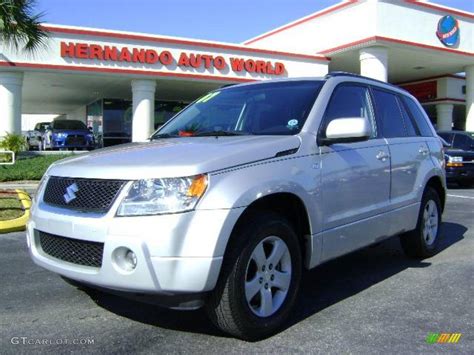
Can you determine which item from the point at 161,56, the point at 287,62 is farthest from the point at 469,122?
the point at 161,56

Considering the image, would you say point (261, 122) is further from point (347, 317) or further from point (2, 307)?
point (2, 307)

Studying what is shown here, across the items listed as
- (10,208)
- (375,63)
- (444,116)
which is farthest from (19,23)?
(444,116)

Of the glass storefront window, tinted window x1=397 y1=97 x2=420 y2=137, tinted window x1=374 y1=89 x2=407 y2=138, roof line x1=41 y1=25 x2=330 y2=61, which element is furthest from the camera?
the glass storefront window

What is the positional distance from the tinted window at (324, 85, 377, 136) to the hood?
673mm

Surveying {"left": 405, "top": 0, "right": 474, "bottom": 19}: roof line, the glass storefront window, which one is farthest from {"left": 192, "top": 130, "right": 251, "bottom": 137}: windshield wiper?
the glass storefront window

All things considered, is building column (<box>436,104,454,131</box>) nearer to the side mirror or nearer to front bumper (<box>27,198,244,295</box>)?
the side mirror

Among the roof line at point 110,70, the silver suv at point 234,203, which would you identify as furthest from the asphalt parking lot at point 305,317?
the roof line at point 110,70

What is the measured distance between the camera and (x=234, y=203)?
334cm

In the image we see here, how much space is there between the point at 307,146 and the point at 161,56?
17970 mm

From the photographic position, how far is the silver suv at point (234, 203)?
3.23m

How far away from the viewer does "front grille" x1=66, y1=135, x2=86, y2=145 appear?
23.3 m

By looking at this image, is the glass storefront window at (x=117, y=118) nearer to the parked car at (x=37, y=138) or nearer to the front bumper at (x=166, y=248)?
the parked car at (x=37, y=138)

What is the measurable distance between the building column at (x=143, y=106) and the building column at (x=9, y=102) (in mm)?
4386

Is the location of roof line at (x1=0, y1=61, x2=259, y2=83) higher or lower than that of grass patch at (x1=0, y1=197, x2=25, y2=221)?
higher
